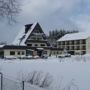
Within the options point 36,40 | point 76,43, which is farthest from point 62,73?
point 76,43

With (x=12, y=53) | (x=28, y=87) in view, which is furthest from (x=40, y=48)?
(x=28, y=87)

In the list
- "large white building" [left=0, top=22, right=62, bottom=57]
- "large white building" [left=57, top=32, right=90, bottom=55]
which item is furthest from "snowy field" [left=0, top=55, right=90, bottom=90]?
"large white building" [left=57, top=32, right=90, bottom=55]

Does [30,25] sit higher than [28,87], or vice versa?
[30,25]

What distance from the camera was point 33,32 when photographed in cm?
9519

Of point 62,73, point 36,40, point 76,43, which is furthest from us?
point 76,43

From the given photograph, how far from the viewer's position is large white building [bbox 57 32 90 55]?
106 m

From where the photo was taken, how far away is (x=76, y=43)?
109875mm

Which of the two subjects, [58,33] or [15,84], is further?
[58,33]

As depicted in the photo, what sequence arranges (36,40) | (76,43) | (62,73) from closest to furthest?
(62,73) < (36,40) < (76,43)

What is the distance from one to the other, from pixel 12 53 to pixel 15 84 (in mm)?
73185

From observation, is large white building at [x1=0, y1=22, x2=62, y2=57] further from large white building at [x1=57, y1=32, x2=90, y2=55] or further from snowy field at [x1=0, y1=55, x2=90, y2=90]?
snowy field at [x1=0, y1=55, x2=90, y2=90]

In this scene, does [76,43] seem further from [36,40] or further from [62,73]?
[62,73]

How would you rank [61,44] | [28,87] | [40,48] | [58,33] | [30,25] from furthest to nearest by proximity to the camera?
[58,33] → [61,44] → [30,25] → [40,48] → [28,87]

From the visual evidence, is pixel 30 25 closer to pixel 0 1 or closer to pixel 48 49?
pixel 48 49
